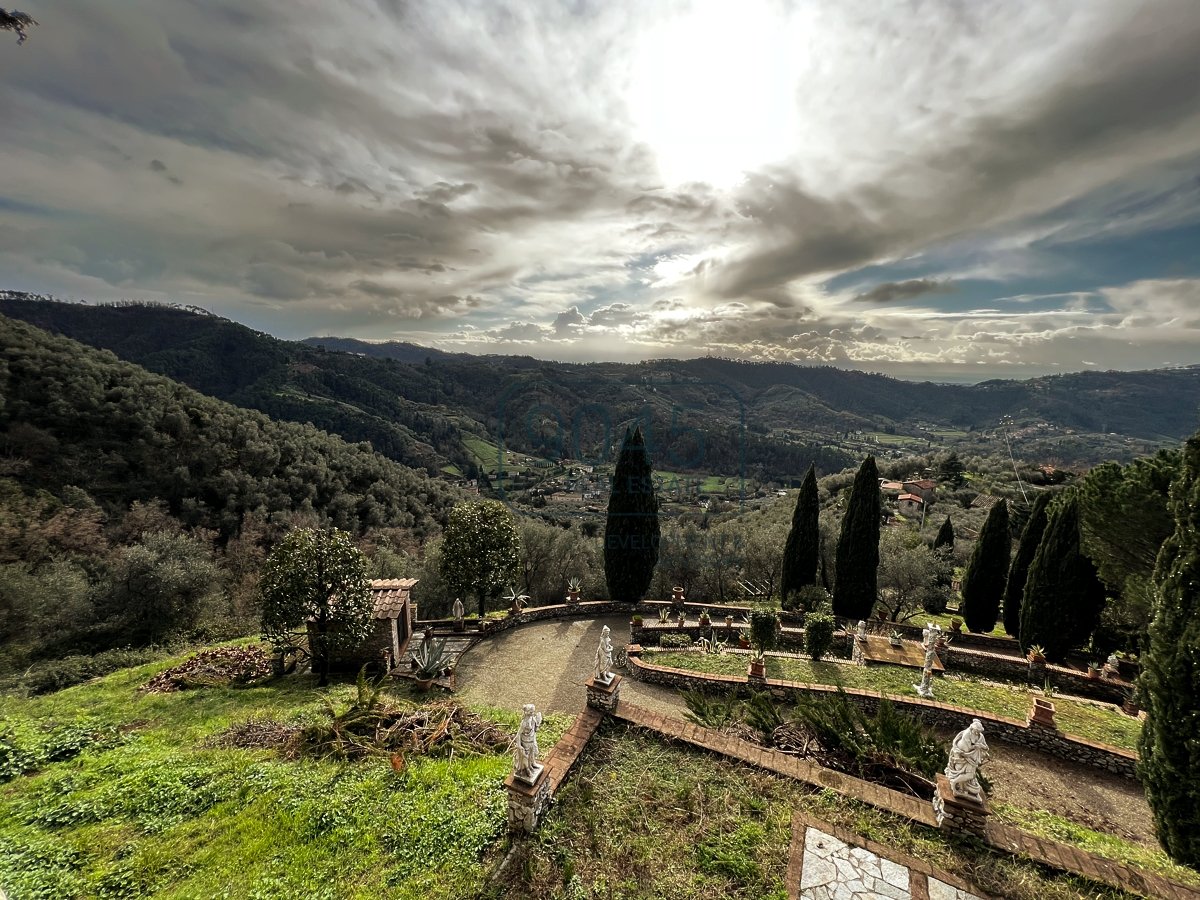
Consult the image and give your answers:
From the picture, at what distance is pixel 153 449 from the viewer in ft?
95.3

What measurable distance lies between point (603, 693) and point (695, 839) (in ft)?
8.13

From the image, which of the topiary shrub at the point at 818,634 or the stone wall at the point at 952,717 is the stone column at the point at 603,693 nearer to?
the stone wall at the point at 952,717

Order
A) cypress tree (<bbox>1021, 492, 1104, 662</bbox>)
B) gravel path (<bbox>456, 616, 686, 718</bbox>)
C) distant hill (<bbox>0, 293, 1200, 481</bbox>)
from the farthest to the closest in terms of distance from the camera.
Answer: distant hill (<bbox>0, 293, 1200, 481</bbox>) → cypress tree (<bbox>1021, 492, 1104, 662</bbox>) → gravel path (<bbox>456, 616, 686, 718</bbox>)

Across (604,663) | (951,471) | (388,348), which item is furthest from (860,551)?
(388,348)

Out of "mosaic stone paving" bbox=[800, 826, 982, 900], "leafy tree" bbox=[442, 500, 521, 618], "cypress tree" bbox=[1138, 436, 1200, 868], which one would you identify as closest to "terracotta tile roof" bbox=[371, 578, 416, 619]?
"leafy tree" bbox=[442, 500, 521, 618]

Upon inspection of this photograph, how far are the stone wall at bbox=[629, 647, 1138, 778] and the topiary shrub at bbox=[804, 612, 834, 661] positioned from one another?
2.24 metres

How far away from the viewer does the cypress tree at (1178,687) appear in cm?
521

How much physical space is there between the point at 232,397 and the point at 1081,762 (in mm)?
92492

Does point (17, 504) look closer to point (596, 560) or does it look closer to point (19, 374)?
point (19, 374)

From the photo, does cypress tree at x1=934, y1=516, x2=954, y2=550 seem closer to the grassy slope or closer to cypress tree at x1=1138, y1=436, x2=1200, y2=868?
cypress tree at x1=1138, y1=436, x2=1200, y2=868

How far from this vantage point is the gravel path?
11.0 metres

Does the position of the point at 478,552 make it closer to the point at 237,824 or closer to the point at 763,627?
the point at 763,627

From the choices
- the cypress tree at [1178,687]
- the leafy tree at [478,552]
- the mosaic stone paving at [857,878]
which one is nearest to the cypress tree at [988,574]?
the cypress tree at [1178,687]

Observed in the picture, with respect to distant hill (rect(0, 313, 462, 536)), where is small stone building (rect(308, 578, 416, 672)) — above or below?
below
